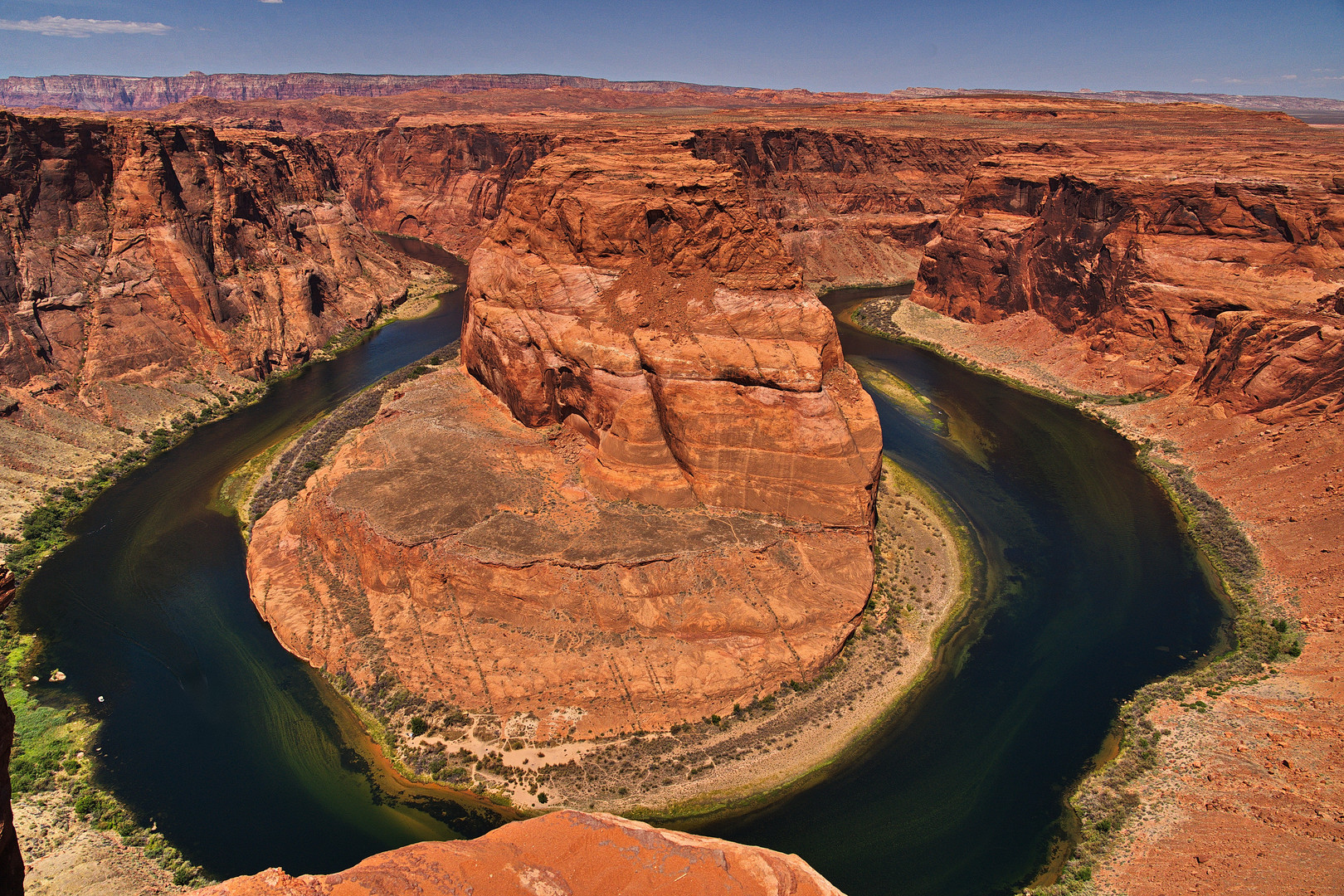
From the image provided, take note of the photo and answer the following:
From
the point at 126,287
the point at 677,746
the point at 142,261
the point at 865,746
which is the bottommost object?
the point at 865,746

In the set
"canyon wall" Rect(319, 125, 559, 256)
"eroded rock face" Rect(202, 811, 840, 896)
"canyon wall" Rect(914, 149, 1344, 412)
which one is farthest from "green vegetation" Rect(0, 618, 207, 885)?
"canyon wall" Rect(319, 125, 559, 256)

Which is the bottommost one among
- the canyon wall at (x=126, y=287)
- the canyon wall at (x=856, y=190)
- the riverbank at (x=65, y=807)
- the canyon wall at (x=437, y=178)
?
the riverbank at (x=65, y=807)

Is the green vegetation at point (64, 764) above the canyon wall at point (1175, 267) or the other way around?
the other way around

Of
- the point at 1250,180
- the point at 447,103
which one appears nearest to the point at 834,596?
the point at 1250,180

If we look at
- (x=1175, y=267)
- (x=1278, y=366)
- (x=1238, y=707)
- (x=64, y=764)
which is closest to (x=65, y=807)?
(x=64, y=764)

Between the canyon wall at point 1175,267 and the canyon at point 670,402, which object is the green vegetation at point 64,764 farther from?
the canyon wall at point 1175,267

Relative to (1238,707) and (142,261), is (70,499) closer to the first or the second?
(142,261)

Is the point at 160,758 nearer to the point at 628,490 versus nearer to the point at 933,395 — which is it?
the point at 628,490

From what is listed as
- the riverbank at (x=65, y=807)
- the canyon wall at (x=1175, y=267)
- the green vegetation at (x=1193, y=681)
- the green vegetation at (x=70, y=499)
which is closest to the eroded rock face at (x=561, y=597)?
the riverbank at (x=65, y=807)
